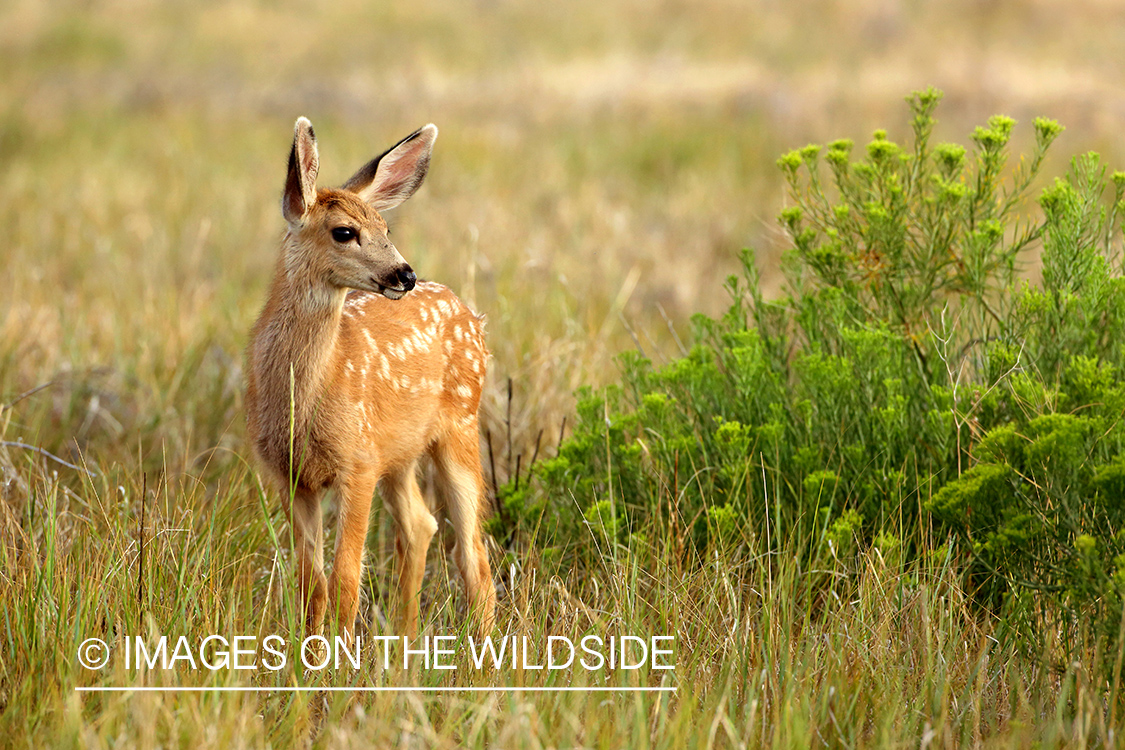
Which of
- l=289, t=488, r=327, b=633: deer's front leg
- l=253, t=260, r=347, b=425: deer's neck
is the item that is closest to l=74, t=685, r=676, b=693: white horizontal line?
l=289, t=488, r=327, b=633: deer's front leg

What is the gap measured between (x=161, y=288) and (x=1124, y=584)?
20.4 ft

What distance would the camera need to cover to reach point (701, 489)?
3.79m

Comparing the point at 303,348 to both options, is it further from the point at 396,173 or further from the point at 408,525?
the point at 408,525

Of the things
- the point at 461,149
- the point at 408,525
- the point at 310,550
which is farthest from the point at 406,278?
the point at 461,149

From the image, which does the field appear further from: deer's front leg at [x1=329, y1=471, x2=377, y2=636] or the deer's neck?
the deer's neck

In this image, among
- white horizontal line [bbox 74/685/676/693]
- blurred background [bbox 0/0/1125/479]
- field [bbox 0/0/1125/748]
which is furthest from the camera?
blurred background [bbox 0/0/1125/479]

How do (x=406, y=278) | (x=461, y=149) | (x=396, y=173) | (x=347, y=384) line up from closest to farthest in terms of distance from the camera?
(x=406, y=278) → (x=347, y=384) → (x=396, y=173) → (x=461, y=149)

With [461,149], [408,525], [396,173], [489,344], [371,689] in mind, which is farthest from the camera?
[461,149]

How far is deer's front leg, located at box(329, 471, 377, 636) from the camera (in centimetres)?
341

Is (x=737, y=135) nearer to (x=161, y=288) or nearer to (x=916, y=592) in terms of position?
(x=161, y=288)

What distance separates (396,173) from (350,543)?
1.19m

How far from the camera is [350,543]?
3.47m

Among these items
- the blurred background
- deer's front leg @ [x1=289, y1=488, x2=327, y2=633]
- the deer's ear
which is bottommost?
deer's front leg @ [x1=289, y1=488, x2=327, y2=633]

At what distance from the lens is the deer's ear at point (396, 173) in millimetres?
3604
